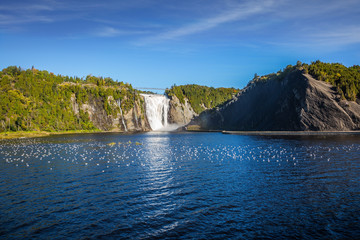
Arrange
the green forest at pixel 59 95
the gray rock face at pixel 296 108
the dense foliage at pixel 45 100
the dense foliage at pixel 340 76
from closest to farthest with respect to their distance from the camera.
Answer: the gray rock face at pixel 296 108
the dense foliage at pixel 340 76
the green forest at pixel 59 95
the dense foliage at pixel 45 100

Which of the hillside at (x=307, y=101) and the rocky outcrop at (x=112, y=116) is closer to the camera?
the hillside at (x=307, y=101)

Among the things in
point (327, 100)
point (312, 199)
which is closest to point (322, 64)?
point (327, 100)

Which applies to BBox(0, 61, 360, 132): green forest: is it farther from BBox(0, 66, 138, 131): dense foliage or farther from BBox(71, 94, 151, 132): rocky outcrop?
BBox(71, 94, 151, 132): rocky outcrop

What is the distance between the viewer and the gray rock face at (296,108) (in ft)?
321

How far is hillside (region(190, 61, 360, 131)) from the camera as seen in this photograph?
98256 millimetres

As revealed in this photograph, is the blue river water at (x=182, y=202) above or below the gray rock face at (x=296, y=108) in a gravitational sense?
below

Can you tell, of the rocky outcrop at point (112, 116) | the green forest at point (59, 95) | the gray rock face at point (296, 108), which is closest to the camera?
the gray rock face at point (296, 108)

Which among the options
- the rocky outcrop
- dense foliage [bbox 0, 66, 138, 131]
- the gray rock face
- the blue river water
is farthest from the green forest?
the blue river water

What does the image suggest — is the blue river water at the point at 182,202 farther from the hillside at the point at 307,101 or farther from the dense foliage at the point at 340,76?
the dense foliage at the point at 340,76

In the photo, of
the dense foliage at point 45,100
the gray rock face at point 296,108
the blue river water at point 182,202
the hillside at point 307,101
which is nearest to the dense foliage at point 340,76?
the hillside at point 307,101

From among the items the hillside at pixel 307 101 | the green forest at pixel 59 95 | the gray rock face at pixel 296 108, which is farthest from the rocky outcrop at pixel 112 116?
the hillside at pixel 307 101

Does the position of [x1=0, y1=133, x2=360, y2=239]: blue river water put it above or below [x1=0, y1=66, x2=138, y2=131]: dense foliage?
below

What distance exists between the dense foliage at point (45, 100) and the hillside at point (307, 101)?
9659 centimetres

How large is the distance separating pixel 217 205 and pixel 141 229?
234 inches
